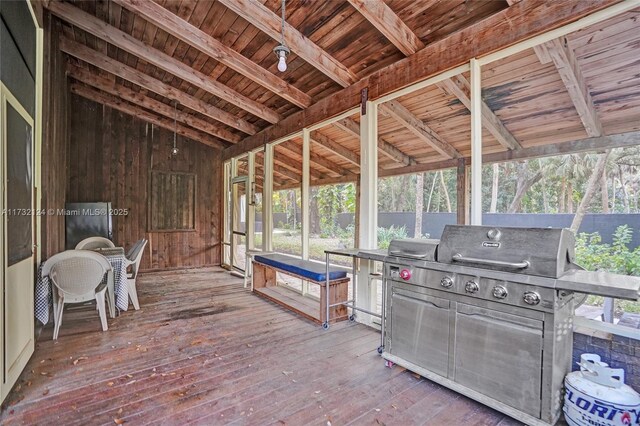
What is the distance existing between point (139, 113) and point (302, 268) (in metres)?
5.13

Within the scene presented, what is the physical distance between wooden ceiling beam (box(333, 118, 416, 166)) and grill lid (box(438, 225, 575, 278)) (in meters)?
2.47

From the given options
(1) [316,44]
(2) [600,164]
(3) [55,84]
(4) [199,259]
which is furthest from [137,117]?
(2) [600,164]

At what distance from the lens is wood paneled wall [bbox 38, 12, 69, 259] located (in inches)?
137

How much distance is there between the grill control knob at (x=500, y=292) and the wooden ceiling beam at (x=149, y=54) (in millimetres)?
4233

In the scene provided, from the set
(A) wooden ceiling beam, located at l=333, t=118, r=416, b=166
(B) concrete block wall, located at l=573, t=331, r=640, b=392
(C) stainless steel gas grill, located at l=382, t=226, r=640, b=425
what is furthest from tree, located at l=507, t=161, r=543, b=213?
(A) wooden ceiling beam, located at l=333, t=118, r=416, b=166

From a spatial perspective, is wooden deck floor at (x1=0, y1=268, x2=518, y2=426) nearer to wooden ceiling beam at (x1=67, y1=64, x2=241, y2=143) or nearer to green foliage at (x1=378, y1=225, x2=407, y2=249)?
green foliage at (x1=378, y1=225, x2=407, y2=249)

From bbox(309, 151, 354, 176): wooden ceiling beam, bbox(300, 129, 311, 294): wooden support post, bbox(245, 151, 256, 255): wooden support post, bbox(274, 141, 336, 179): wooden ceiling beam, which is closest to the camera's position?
bbox(300, 129, 311, 294): wooden support post

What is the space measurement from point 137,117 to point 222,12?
14.5ft

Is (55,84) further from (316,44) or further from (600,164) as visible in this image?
(600,164)

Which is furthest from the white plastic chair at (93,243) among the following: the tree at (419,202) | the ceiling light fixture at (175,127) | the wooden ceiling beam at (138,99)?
the tree at (419,202)

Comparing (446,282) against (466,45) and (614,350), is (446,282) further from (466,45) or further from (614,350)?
(466,45)

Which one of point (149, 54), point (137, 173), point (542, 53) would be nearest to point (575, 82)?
point (542, 53)

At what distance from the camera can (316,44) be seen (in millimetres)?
3361

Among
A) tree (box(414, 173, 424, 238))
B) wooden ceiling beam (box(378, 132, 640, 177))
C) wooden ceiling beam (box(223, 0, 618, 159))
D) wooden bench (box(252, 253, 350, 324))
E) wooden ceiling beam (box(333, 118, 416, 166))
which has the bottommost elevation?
wooden bench (box(252, 253, 350, 324))
